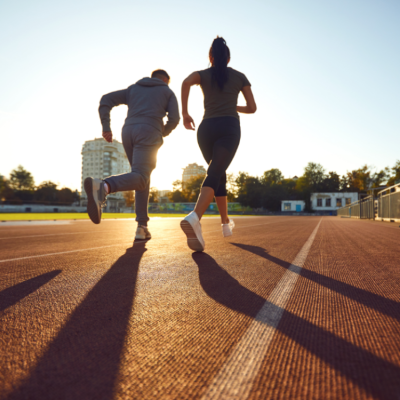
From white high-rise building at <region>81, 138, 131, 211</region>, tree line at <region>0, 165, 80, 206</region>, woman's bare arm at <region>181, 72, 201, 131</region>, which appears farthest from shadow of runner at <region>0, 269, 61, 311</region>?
white high-rise building at <region>81, 138, 131, 211</region>

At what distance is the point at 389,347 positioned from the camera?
3.18 feet

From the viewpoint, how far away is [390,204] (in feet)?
47.1

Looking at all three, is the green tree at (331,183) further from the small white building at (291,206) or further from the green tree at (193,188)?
the green tree at (193,188)

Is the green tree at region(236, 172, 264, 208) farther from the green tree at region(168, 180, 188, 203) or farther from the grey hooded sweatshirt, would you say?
the grey hooded sweatshirt

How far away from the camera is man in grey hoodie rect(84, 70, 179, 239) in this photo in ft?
13.0

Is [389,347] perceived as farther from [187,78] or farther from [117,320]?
[187,78]

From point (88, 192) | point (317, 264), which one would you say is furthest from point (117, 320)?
point (88, 192)

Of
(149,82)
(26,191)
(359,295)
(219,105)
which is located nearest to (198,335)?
(359,295)

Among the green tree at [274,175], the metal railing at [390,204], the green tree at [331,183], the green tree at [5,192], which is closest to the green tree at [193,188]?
the green tree at [274,175]

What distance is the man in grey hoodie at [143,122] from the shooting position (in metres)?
3.96

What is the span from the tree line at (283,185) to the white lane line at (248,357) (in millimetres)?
77212

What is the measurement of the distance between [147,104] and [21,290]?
2951 millimetres

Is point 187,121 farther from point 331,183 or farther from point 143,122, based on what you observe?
point 331,183

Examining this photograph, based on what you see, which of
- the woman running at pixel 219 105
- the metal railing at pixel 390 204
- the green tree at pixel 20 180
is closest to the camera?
the woman running at pixel 219 105
